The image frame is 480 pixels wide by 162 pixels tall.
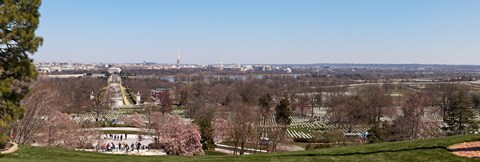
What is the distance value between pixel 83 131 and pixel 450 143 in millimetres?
25846

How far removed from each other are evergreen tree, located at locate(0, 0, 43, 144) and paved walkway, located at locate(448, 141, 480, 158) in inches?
401

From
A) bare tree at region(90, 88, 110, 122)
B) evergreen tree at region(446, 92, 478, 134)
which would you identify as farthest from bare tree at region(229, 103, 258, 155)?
bare tree at region(90, 88, 110, 122)

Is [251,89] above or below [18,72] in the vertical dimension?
below

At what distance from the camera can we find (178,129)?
2889cm

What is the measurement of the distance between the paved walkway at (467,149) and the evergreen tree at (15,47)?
10189 mm

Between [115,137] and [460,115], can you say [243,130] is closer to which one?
[115,137]

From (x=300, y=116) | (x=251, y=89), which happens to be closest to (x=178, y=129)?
(x=300, y=116)

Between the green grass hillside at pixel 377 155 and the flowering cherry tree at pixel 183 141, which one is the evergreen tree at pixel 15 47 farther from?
the flowering cherry tree at pixel 183 141

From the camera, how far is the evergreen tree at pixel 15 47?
928 cm

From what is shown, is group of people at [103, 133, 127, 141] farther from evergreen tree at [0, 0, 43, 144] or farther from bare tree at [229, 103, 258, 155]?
evergreen tree at [0, 0, 43, 144]

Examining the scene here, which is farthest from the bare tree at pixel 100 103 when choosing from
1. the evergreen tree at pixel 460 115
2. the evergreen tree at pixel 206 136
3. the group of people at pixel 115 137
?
the evergreen tree at pixel 460 115

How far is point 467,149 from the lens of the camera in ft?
32.5

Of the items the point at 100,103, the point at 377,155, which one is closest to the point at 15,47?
the point at 377,155

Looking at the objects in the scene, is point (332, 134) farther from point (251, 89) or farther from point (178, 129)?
point (251, 89)
